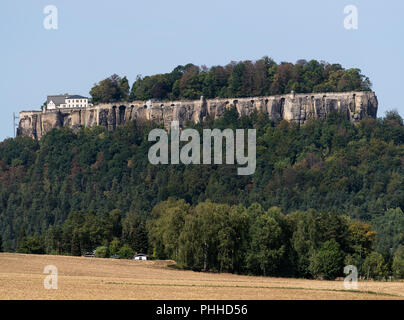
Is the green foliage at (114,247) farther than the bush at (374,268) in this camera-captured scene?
Yes

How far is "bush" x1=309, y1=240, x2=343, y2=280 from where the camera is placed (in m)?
101

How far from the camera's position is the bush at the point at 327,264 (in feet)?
331

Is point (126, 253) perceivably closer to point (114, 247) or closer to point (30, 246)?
point (114, 247)

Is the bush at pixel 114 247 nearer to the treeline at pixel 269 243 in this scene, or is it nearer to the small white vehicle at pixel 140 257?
the small white vehicle at pixel 140 257

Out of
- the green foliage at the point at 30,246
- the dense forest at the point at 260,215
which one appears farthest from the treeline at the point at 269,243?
the green foliage at the point at 30,246

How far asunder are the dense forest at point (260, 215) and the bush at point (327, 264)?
0.10 meters

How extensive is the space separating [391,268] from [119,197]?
283 ft

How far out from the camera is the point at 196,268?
333 ft

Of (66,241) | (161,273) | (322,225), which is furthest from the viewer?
(66,241)

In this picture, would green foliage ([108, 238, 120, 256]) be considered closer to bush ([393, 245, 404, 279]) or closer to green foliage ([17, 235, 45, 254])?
green foliage ([17, 235, 45, 254])

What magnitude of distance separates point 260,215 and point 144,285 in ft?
111

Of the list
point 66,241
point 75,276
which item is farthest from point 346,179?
point 75,276

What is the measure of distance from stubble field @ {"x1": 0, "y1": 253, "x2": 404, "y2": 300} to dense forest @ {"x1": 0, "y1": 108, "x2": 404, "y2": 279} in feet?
18.6
